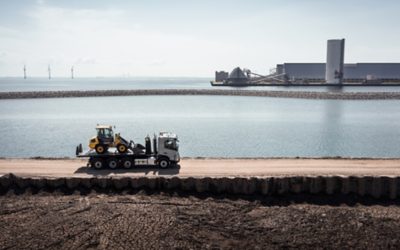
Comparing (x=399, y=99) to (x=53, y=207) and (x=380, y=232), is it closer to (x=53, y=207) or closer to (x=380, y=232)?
(x=380, y=232)

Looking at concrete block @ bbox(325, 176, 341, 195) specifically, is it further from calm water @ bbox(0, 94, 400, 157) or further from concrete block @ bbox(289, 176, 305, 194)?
calm water @ bbox(0, 94, 400, 157)

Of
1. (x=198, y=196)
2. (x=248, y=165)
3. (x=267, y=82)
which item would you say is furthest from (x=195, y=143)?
(x=267, y=82)

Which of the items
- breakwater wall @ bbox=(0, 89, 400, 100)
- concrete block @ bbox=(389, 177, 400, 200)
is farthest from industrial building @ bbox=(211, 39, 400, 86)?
concrete block @ bbox=(389, 177, 400, 200)

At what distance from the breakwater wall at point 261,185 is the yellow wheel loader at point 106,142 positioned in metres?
2.81

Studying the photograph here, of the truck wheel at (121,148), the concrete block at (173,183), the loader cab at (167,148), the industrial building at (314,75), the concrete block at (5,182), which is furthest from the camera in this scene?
the industrial building at (314,75)

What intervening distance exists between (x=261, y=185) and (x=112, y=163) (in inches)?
386

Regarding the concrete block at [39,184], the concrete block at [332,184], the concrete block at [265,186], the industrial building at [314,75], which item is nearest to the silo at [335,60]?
the industrial building at [314,75]

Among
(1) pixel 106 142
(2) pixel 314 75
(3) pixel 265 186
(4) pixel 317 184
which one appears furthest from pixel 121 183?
(2) pixel 314 75

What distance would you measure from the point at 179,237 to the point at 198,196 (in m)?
4.27

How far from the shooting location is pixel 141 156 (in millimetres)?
24000

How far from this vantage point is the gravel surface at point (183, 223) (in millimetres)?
16828

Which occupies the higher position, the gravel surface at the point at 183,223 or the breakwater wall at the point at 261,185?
the breakwater wall at the point at 261,185

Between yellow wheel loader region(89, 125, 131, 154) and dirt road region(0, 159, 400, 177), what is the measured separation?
139cm

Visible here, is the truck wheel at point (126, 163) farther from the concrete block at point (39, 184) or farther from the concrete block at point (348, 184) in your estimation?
the concrete block at point (348, 184)
